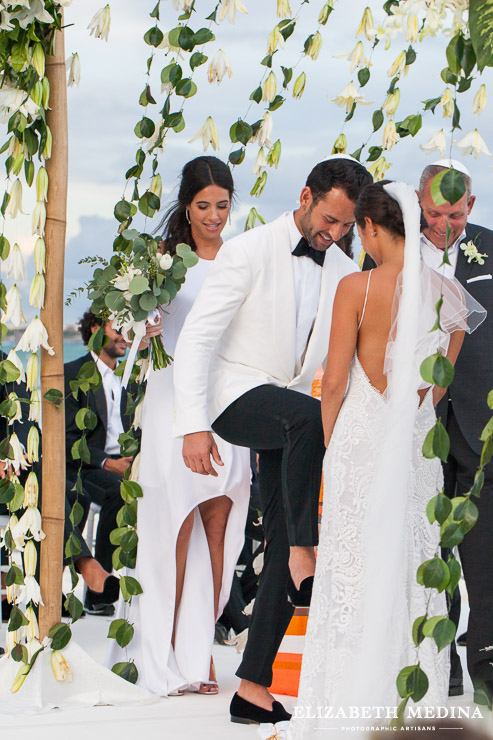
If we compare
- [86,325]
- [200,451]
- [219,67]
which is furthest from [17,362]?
[86,325]

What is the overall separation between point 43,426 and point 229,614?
1.94 meters

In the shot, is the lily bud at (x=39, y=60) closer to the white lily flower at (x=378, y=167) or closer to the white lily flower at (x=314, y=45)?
the white lily flower at (x=314, y=45)

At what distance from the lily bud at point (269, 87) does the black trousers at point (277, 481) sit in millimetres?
1091

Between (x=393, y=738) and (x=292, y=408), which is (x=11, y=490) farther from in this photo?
(x=393, y=738)

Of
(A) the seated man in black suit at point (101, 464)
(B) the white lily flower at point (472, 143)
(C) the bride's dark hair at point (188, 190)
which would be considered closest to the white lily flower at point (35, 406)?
(C) the bride's dark hair at point (188, 190)

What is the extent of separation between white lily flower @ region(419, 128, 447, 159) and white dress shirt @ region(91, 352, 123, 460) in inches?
144

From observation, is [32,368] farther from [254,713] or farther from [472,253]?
[472,253]

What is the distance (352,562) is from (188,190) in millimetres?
1734

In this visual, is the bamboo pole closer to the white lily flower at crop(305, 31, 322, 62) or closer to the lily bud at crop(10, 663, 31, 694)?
the lily bud at crop(10, 663, 31, 694)

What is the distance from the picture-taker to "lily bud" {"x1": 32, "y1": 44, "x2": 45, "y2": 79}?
10.9 feet

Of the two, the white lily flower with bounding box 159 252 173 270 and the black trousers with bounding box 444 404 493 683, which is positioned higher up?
the white lily flower with bounding box 159 252 173 270

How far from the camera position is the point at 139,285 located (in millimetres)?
3443

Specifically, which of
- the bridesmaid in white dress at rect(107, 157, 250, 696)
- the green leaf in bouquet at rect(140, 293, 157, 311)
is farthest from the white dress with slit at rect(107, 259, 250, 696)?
the green leaf in bouquet at rect(140, 293, 157, 311)

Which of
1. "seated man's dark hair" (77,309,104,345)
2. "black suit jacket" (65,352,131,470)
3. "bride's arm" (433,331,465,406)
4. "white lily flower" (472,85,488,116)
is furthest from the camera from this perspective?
"seated man's dark hair" (77,309,104,345)
